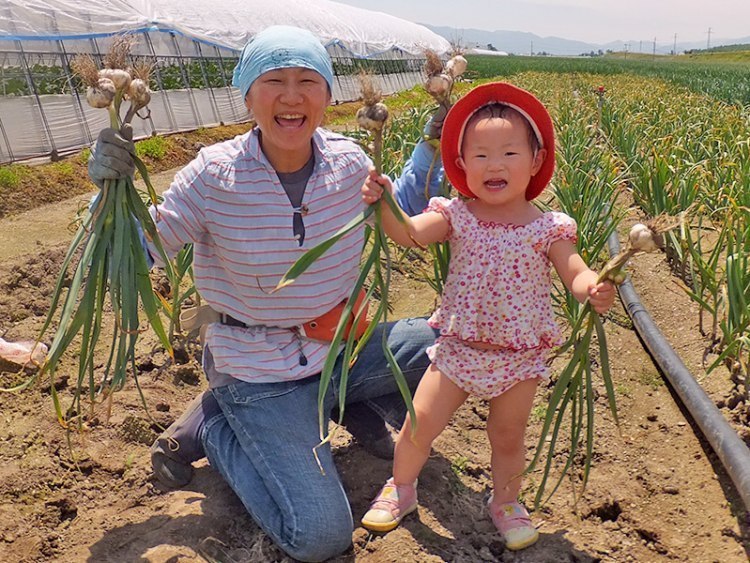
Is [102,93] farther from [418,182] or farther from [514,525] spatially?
[514,525]

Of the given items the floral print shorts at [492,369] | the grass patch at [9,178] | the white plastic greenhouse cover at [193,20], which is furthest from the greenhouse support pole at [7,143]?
the floral print shorts at [492,369]

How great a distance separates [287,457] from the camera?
1663 millimetres

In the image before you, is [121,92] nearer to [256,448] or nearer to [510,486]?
[256,448]

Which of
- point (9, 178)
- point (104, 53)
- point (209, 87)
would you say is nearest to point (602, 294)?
point (9, 178)

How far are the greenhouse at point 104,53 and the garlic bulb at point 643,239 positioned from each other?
3.61 meters

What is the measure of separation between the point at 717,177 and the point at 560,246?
234 cm

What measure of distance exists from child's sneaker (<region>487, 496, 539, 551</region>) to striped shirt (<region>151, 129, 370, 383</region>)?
1.79ft

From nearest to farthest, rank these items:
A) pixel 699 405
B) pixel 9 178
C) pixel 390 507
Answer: pixel 390 507 < pixel 699 405 < pixel 9 178

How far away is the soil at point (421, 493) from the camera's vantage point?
64.3 inches

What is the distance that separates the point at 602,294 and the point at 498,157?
1.18 feet

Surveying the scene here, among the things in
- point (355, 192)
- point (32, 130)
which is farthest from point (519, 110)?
point (32, 130)

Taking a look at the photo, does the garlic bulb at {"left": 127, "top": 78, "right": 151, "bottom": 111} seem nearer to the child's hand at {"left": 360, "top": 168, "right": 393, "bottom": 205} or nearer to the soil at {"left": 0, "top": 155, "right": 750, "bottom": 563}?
the child's hand at {"left": 360, "top": 168, "right": 393, "bottom": 205}

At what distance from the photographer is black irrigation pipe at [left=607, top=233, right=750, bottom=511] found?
1774 millimetres

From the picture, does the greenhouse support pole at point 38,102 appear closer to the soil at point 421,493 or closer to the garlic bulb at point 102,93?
the soil at point 421,493
